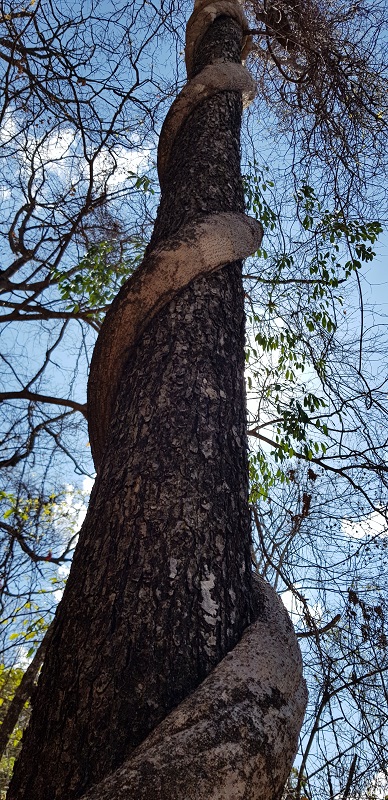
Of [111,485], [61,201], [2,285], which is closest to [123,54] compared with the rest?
[61,201]

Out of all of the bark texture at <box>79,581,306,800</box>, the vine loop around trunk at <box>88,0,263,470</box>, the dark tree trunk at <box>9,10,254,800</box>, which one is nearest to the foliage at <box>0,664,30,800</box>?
the vine loop around trunk at <box>88,0,263,470</box>

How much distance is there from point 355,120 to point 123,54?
3.89ft

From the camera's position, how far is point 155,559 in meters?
0.83

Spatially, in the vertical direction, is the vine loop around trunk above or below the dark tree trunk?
above

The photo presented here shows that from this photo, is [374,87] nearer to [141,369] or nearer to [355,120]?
[355,120]

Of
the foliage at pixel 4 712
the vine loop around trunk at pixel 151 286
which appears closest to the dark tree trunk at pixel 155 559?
the vine loop around trunk at pixel 151 286

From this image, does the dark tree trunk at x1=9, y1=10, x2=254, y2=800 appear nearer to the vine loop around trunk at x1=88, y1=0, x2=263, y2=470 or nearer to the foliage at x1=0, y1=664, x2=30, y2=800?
the vine loop around trunk at x1=88, y1=0, x2=263, y2=470

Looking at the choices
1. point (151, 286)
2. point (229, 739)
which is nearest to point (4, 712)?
point (151, 286)

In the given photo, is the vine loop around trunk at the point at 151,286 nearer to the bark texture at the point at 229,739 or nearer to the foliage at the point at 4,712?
the bark texture at the point at 229,739

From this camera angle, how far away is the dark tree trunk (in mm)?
702

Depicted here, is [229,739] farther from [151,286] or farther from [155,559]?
[151,286]

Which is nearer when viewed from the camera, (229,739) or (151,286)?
(229,739)

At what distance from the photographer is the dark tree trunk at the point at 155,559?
70 cm

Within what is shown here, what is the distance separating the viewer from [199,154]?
1.64 m
